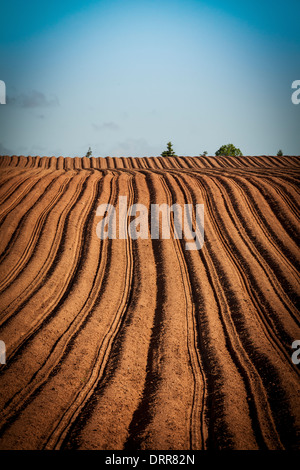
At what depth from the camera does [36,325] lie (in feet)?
31.4

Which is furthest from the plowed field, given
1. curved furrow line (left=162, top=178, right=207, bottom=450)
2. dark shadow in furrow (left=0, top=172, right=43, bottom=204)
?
dark shadow in furrow (left=0, top=172, right=43, bottom=204)

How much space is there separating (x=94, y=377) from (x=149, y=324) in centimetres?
271

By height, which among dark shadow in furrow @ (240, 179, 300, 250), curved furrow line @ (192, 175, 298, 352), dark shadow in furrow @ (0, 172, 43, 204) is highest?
dark shadow in furrow @ (0, 172, 43, 204)

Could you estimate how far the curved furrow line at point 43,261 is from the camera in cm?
1038

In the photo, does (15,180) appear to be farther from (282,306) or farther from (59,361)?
(282,306)

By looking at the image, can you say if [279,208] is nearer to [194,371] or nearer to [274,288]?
[274,288]

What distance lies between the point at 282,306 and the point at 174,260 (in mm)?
4728

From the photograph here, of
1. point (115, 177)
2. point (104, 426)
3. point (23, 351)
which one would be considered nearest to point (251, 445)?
point (104, 426)

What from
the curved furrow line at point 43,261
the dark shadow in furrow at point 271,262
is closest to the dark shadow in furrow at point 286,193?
the dark shadow in furrow at point 271,262

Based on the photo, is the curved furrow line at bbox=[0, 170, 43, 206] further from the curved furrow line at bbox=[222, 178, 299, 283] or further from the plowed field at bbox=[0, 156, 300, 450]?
the curved furrow line at bbox=[222, 178, 299, 283]

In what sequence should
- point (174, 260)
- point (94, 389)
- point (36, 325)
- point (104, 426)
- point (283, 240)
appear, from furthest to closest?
1. point (283, 240)
2. point (174, 260)
3. point (36, 325)
4. point (94, 389)
5. point (104, 426)

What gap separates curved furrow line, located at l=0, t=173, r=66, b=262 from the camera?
14275 mm

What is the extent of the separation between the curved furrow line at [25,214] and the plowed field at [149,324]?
0.29 ft

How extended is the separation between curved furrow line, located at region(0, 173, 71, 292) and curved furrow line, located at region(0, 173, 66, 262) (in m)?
0.35
